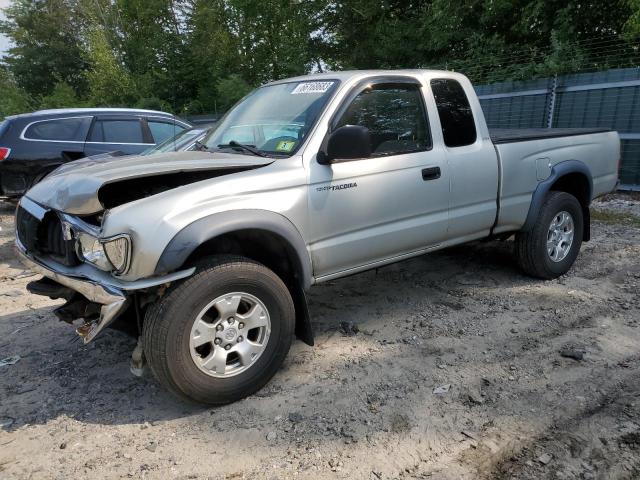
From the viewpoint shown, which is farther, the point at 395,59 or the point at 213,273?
the point at 395,59

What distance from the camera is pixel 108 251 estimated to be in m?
2.59

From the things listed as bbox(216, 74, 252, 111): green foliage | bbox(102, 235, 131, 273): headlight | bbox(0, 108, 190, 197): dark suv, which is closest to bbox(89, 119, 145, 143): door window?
bbox(0, 108, 190, 197): dark suv

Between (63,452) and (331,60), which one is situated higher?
(331,60)

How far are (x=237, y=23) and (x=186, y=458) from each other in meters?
22.6

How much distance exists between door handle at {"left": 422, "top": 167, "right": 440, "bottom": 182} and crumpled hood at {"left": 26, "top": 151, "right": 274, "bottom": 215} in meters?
1.21

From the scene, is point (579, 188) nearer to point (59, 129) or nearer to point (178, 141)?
point (178, 141)

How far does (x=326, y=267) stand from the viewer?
335cm

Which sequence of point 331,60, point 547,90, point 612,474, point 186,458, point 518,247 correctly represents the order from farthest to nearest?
point 331,60 → point 547,90 → point 518,247 → point 186,458 → point 612,474

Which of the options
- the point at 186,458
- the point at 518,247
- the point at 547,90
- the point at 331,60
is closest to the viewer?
the point at 186,458

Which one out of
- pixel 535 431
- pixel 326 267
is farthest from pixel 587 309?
pixel 326 267

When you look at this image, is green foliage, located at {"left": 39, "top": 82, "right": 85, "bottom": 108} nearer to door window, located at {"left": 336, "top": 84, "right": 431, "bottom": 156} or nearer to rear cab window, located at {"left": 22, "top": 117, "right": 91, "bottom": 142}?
rear cab window, located at {"left": 22, "top": 117, "right": 91, "bottom": 142}

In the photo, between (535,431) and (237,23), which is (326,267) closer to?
(535,431)

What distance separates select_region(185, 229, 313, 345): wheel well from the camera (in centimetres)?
299

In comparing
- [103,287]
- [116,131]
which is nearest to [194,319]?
[103,287]
